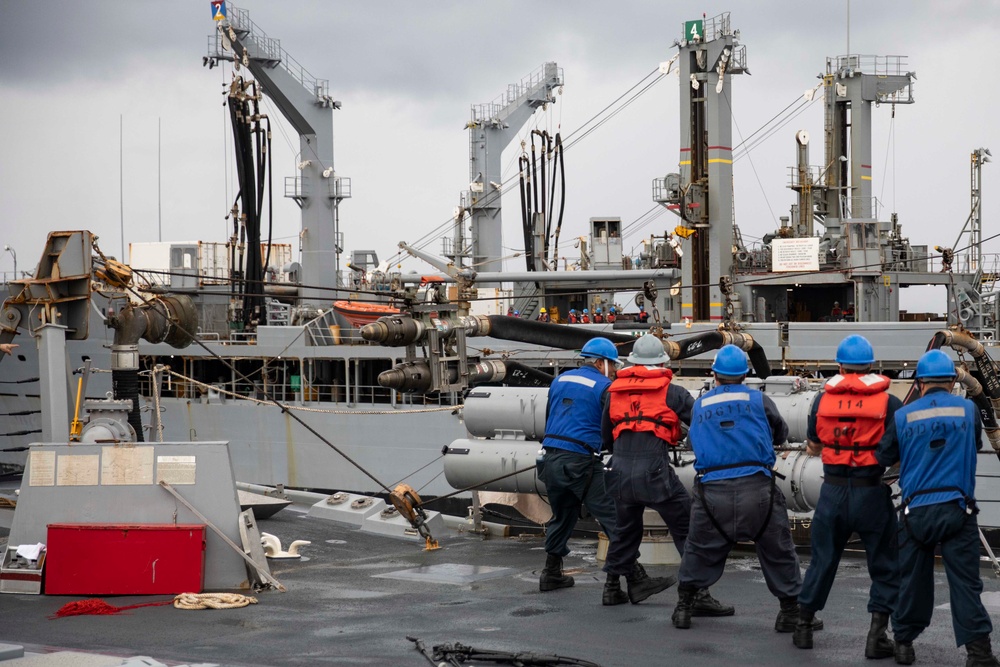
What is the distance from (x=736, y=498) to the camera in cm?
567

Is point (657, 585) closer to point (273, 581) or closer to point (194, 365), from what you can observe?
point (273, 581)

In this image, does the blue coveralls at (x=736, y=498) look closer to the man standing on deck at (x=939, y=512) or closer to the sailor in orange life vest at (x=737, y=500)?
the sailor in orange life vest at (x=737, y=500)

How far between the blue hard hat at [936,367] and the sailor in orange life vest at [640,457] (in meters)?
1.54

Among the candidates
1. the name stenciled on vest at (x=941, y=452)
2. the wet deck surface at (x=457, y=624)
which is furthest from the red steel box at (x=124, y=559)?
the name stenciled on vest at (x=941, y=452)

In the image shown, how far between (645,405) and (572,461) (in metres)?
0.77

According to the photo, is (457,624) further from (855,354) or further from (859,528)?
(855,354)

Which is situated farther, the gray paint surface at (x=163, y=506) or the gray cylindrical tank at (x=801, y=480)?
the gray cylindrical tank at (x=801, y=480)

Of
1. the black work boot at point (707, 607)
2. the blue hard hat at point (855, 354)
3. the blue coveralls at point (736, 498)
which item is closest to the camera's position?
the blue hard hat at point (855, 354)

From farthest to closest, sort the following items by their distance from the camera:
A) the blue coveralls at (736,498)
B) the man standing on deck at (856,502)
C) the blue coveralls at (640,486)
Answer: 1. the blue coveralls at (640,486)
2. the blue coveralls at (736,498)
3. the man standing on deck at (856,502)

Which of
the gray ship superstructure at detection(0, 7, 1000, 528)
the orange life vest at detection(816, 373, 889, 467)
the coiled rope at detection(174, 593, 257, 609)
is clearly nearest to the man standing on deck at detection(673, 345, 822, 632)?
the orange life vest at detection(816, 373, 889, 467)

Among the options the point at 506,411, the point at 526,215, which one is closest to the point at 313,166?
the point at 526,215

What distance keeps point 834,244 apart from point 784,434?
69.7 feet

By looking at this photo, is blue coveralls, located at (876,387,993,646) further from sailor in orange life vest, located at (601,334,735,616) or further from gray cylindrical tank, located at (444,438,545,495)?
gray cylindrical tank, located at (444,438,545,495)

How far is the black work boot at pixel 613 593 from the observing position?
6.52m
